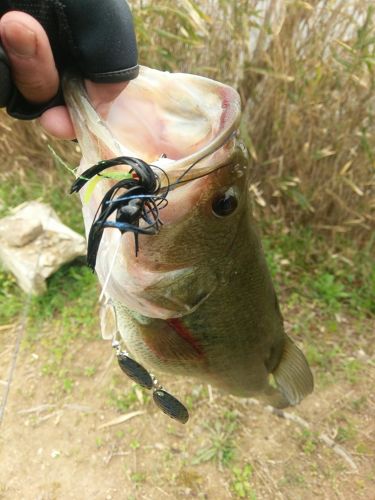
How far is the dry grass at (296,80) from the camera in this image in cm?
236

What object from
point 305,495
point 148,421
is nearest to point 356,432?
point 305,495

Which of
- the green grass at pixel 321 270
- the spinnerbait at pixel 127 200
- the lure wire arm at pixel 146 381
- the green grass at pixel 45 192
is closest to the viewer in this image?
the spinnerbait at pixel 127 200

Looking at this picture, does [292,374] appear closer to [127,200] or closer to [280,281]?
[280,281]

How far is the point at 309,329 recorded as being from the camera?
114 inches

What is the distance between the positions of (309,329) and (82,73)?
2.29m

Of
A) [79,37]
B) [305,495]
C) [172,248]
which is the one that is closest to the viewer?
[79,37]

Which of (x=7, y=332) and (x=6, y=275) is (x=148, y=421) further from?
(x=6, y=275)

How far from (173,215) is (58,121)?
40 centimetres

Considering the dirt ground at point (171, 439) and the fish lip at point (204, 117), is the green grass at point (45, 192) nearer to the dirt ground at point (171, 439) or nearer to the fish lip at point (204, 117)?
the dirt ground at point (171, 439)

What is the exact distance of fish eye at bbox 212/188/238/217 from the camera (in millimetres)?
1094

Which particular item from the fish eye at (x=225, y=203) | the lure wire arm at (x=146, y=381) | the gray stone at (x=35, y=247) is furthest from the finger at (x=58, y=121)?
the gray stone at (x=35, y=247)

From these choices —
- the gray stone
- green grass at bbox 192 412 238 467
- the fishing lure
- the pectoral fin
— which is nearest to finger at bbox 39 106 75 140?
the fishing lure

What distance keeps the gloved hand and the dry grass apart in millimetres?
1198

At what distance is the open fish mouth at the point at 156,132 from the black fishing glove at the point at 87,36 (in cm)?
6
